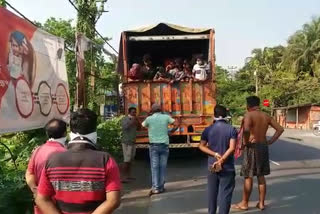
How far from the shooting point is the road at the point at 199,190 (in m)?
7.89

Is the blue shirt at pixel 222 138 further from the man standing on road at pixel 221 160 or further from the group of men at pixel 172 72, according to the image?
the group of men at pixel 172 72

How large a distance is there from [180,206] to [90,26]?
1285 centimetres

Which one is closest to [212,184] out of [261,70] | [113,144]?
[113,144]

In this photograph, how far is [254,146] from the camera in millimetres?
7723

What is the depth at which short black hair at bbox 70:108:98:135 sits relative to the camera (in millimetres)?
3418

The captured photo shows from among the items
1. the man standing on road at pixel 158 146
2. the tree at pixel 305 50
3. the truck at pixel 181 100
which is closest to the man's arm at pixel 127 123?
the man standing on road at pixel 158 146

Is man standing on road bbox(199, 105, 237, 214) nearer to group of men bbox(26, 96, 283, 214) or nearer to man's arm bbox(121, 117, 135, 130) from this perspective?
group of men bbox(26, 96, 283, 214)

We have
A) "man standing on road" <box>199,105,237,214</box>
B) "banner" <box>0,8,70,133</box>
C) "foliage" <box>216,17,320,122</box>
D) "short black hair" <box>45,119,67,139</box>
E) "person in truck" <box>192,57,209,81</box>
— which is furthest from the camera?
"foliage" <box>216,17,320,122</box>

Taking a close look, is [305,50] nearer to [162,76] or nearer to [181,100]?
[162,76]

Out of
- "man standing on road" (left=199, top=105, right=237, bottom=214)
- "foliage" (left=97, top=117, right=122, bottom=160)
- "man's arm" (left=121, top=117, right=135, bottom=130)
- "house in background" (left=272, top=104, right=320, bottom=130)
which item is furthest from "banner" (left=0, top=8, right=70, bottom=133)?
"house in background" (left=272, top=104, right=320, bottom=130)

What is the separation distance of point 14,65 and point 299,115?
51.6 meters

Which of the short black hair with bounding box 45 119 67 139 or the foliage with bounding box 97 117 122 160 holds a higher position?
the short black hair with bounding box 45 119 67 139

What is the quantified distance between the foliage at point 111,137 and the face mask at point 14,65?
→ 19.5ft

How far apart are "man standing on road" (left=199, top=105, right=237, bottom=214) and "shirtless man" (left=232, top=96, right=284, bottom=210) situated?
121 cm
